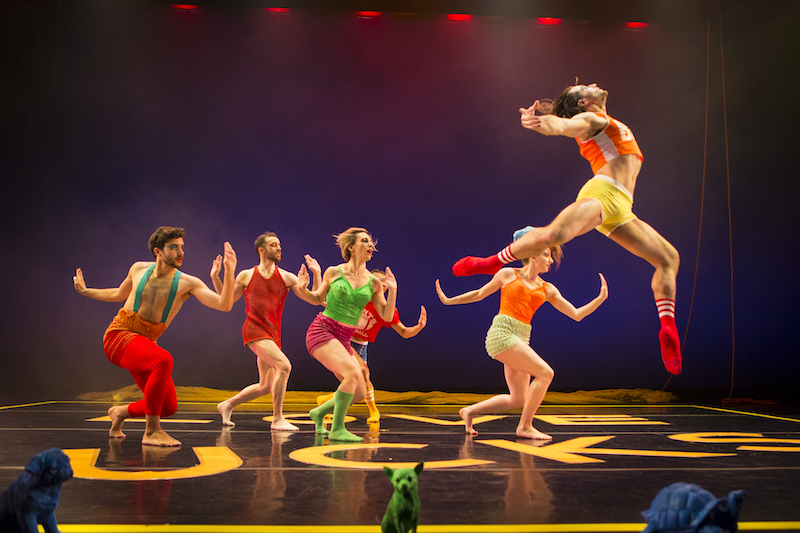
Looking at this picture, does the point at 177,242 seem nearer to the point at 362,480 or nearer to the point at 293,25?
the point at 362,480

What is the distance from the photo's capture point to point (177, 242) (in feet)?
13.3

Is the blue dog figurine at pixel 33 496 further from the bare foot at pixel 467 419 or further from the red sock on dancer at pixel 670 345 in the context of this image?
the bare foot at pixel 467 419

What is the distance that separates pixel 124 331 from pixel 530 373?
9.16ft

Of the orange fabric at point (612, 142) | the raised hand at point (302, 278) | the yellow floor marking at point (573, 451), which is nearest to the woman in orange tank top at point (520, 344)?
the yellow floor marking at point (573, 451)

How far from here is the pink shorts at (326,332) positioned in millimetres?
4441

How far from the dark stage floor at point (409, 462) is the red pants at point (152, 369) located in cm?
28

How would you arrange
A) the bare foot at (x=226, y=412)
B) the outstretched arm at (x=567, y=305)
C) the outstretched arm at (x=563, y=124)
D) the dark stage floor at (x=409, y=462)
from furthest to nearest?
the bare foot at (x=226, y=412), the outstretched arm at (x=567, y=305), the outstretched arm at (x=563, y=124), the dark stage floor at (x=409, y=462)

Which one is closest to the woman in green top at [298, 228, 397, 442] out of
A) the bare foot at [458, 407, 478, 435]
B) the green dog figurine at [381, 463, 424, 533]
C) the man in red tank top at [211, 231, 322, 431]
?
the man in red tank top at [211, 231, 322, 431]

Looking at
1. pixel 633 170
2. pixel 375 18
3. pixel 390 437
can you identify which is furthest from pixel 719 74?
pixel 390 437

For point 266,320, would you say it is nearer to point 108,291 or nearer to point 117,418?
point 108,291

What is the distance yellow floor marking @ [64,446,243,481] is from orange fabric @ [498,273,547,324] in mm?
2224

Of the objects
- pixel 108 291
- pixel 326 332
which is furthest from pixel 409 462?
pixel 108 291

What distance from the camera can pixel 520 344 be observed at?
4445mm

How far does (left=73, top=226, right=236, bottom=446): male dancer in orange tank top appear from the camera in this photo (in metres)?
3.86
